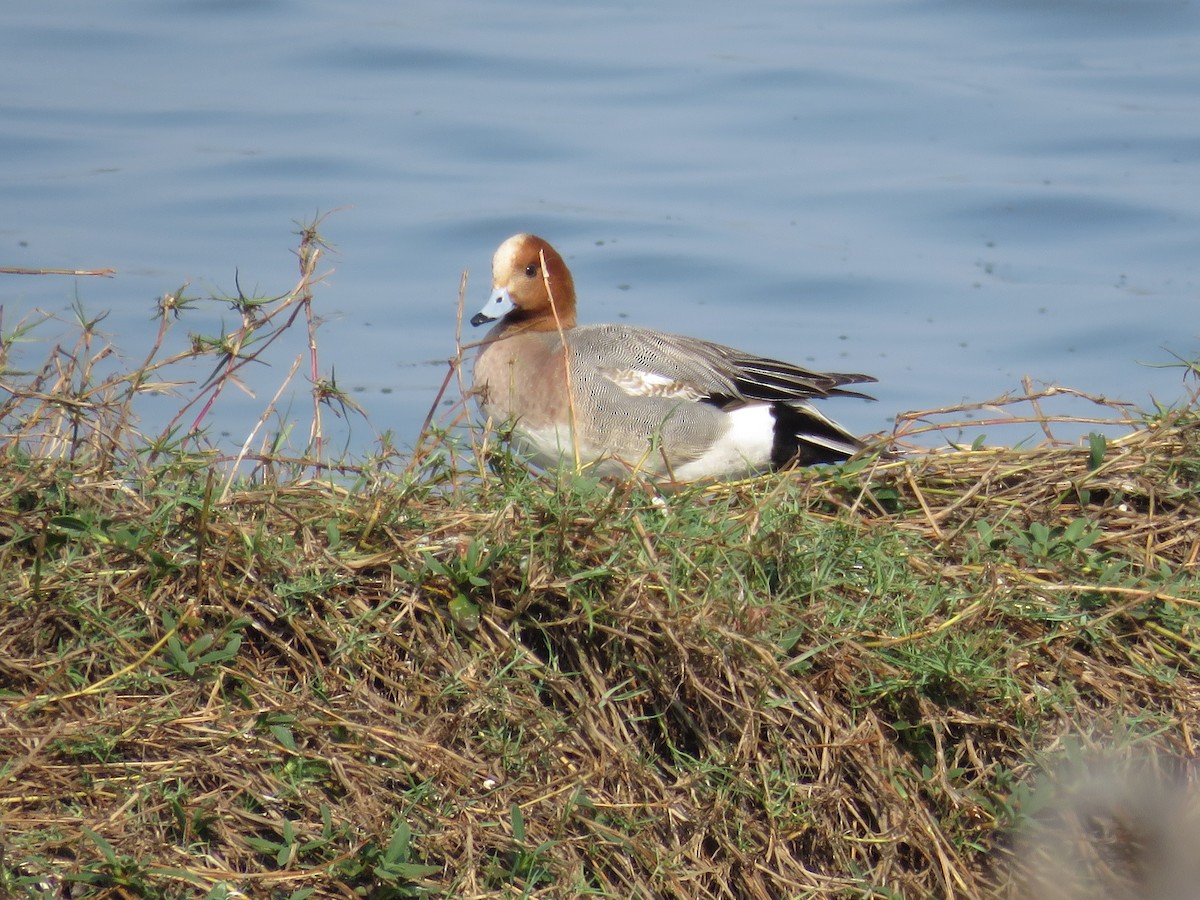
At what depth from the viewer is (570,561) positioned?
2.52 meters

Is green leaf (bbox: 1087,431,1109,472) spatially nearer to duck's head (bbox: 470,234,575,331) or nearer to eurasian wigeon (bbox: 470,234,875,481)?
eurasian wigeon (bbox: 470,234,875,481)

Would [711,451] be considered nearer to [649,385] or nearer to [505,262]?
[649,385]

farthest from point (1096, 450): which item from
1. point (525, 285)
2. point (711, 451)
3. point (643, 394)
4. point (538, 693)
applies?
point (525, 285)

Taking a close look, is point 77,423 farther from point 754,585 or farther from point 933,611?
point 933,611

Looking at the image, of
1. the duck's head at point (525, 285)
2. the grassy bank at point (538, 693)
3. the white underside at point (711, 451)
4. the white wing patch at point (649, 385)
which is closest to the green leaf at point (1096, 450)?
the grassy bank at point (538, 693)

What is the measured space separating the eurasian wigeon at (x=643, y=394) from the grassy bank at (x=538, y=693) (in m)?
0.93

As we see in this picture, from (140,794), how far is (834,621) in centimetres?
117

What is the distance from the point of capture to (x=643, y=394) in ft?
12.7

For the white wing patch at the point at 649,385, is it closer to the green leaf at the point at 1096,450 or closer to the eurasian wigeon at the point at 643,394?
the eurasian wigeon at the point at 643,394

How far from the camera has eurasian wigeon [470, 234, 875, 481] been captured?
3.77 meters

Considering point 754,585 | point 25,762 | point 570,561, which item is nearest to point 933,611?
point 754,585

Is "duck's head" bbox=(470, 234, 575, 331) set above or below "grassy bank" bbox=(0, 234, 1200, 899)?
above

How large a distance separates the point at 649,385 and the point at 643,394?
0.04 meters

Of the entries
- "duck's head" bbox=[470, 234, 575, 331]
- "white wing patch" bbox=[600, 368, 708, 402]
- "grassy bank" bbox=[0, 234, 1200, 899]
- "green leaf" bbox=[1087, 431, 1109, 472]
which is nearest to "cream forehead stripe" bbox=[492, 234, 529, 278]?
"duck's head" bbox=[470, 234, 575, 331]
